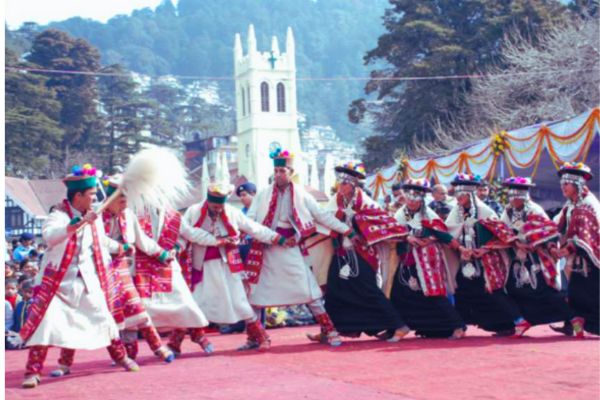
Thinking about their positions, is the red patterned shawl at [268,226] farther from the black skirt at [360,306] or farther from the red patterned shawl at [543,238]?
the red patterned shawl at [543,238]

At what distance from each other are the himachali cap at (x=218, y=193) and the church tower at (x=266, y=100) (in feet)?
304

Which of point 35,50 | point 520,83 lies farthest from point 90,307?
point 35,50

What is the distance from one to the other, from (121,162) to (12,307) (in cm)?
4791

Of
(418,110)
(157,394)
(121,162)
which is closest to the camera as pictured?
(157,394)

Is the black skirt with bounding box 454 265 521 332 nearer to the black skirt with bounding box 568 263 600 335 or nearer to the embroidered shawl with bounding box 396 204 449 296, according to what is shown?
the embroidered shawl with bounding box 396 204 449 296

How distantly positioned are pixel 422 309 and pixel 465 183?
1431mm

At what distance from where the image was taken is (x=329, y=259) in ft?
35.6

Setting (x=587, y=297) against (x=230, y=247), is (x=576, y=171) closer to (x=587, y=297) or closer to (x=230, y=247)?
(x=587, y=297)

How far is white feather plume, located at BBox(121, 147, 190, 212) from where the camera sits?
27.3ft

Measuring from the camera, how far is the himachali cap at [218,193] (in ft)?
32.1

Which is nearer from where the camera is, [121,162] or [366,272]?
[366,272]

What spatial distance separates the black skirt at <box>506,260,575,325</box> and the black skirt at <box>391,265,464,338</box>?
73 cm

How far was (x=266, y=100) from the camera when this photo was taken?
10569 cm

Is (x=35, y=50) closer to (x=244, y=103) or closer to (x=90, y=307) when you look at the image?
(x=90, y=307)
